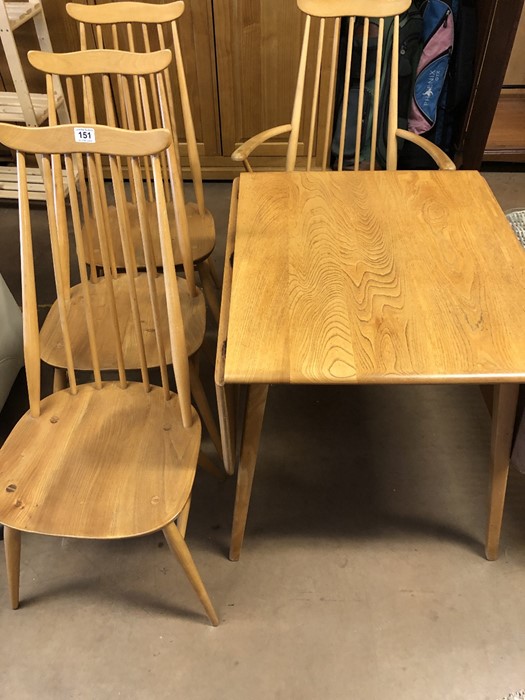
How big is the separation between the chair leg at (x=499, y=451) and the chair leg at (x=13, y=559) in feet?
3.50

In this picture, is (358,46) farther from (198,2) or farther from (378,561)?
(378,561)

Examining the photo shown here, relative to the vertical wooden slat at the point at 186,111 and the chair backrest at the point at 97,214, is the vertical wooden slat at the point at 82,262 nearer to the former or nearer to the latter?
the chair backrest at the point at 97,214

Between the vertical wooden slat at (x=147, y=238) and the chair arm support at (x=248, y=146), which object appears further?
the chair arm support at (x=248, y=146)

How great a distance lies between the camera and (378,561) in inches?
55.6

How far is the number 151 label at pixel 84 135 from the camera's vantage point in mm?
1017

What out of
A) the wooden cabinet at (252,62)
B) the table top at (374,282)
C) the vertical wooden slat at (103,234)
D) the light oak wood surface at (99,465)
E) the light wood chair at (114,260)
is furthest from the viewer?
the wooden cabinet at (252,62)

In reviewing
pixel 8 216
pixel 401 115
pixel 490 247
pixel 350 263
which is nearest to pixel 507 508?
pixel 490 247

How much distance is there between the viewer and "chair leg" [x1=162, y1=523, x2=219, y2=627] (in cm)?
108

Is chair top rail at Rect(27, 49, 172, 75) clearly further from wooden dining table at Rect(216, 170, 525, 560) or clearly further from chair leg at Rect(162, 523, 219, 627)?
chair leg at Rect(162, 523, 219, 627)

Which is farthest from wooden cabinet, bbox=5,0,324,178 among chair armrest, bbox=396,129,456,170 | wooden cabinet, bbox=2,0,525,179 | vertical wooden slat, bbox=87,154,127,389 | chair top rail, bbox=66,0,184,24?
vertical wooden slat, bbox=87,154,127,389

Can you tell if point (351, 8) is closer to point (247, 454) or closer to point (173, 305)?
point (173, 305)

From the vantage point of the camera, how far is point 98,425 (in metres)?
1.21

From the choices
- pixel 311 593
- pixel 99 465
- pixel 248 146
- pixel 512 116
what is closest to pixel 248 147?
pixel 248 146

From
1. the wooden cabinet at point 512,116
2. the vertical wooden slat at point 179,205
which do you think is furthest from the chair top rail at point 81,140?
the wooden cabinet at point 512,116
